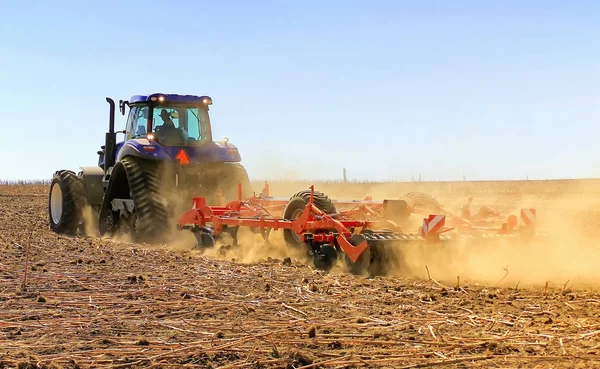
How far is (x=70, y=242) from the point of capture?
42.2 feet

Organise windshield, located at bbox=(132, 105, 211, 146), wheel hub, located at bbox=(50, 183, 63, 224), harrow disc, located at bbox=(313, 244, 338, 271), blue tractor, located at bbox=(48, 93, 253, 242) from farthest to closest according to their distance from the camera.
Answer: wheel hub, located at bbox=(50, 183, 63, 224), windshield, located at bbox=(132, 105, 211, 146), blue tractor, located at bbox=(48, 93, 253, 242), harrow disc, located at bbox=(313, 244, 338, 271)

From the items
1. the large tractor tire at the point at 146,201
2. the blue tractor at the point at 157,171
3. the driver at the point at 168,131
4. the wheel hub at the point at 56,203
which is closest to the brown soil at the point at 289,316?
the large tractor tire at the point at 146,201

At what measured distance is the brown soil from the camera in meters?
4.59

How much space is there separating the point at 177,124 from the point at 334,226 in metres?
5.89

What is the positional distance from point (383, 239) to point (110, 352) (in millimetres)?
4205

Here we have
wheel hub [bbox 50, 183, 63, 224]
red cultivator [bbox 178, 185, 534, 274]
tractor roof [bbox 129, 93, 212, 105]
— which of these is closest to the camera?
red cultivator [bbox 178, 185, 534, 274]

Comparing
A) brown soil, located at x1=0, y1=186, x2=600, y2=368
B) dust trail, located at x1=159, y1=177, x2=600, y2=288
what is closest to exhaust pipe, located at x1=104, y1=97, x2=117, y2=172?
dust trail, located at x1=159, y1=177, x2=600, y2=288

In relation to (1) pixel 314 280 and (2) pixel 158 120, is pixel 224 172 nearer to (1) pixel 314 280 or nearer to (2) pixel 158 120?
(2) pixel 158 120

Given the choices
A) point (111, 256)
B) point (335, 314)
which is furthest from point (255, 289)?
point (111, 256)

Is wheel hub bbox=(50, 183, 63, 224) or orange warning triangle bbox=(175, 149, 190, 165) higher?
orange warning triangle bbox=(175, 149, 190, 165)

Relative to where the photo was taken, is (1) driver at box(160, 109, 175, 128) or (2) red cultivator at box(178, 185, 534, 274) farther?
(1) driver at box(160, 109, 175, 128)

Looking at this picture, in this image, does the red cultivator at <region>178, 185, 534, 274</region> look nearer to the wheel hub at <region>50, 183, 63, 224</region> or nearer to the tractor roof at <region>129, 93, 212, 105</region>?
the tractor roof at <region>129, 93, 212, 105</region>

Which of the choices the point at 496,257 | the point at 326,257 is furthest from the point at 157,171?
the point at 496,257

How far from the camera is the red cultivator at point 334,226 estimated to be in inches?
335
